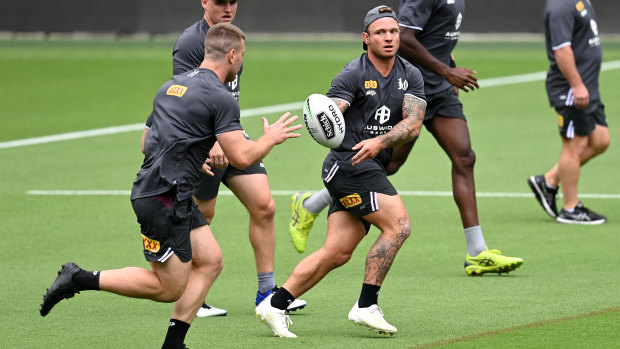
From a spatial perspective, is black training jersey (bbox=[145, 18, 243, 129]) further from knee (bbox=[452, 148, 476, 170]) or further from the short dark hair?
knee (bbox=[452, 148, 476, 170])

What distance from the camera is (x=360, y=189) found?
8.34 meters

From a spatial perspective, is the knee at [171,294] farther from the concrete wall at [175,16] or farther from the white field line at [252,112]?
the concrete wall at [175,16]

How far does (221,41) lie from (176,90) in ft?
1.36

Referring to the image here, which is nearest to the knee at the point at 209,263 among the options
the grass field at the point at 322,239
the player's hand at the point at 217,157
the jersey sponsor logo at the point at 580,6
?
the grass field at the point at 322,239

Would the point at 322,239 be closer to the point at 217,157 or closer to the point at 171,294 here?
the point at 217,157

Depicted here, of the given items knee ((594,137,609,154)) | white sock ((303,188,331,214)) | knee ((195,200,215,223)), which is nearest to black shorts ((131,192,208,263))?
knee ((195,200,215,223))

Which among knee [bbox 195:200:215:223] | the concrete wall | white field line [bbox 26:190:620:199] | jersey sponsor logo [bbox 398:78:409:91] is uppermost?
jersey sponsor logo [bbox 398:78:409:91]

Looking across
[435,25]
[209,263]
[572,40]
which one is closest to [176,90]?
[209,263]

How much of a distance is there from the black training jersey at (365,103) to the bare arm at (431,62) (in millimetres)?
2095

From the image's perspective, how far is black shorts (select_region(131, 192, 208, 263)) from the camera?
735 centimetres

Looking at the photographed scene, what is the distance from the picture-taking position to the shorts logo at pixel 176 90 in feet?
24.1

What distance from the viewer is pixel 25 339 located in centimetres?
809

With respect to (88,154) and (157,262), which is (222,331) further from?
(88,154)

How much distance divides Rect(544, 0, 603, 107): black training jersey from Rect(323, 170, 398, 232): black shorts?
482 centimetres
